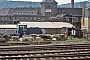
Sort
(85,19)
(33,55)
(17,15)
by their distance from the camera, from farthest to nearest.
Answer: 1. (17,15)
2. (85,19)
3. (33,55)

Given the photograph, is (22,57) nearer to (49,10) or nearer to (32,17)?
(32,17)

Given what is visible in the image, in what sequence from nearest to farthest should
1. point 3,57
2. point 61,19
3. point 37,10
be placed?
1. point 3,57
2. point 61,19
3. point 37,10

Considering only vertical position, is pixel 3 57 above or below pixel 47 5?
below

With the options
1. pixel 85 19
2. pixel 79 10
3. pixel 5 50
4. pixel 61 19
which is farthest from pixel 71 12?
pixel 5 50

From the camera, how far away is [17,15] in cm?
6112

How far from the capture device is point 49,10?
226 feet

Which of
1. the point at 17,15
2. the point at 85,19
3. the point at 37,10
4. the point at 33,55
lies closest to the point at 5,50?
the point at 33,55

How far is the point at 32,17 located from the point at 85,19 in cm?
3422

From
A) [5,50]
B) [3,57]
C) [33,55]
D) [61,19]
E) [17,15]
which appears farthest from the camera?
[17,15]

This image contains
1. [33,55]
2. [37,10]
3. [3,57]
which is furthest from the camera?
[37,10]

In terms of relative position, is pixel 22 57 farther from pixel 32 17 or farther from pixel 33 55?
pixel 32 17

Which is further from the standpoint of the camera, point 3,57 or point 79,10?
point 79,10

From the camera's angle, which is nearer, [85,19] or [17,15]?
[85,19]

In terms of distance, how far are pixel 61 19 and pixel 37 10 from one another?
1272 inches
